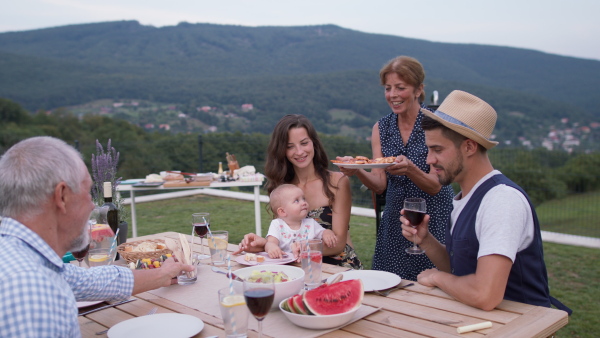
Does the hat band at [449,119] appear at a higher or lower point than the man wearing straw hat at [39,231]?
higher

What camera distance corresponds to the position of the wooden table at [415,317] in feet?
5.54

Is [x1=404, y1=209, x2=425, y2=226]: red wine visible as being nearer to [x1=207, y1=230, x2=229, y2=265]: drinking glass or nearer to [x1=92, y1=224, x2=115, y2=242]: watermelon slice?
[x1=207, y1=230, x2=229, y2=265]: drinking glass

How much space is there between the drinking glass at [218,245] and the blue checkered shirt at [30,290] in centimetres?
112

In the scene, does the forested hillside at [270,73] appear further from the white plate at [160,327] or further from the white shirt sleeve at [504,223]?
the white plate at [160,327]

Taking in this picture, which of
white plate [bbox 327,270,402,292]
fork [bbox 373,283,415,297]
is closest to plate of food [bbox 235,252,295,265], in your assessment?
white plate [bbox 327,270,402,292]

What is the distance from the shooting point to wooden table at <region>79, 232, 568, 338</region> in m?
1.69

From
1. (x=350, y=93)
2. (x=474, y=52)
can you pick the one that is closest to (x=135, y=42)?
(x=350, y=93)

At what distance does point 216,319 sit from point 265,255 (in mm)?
901

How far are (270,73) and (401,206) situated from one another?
43498 mm

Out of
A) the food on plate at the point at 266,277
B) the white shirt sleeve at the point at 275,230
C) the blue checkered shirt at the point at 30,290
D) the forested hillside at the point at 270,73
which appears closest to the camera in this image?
the blue checkered shirt at the point at 30,290

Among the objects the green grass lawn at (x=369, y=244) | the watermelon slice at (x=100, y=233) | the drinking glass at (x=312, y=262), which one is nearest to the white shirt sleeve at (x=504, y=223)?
the drinking glass at (x=312, y=262)

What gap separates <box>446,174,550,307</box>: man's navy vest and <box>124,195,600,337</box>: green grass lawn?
237 centimetres

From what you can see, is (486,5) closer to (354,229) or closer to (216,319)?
(354,229)

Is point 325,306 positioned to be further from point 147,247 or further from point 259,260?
point 147,247
